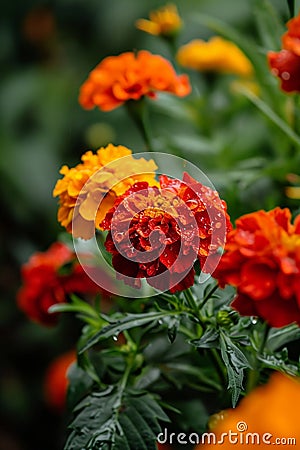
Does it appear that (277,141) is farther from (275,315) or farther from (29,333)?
(29,333)

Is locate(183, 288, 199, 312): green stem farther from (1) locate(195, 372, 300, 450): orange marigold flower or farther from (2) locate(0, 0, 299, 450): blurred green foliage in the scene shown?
(2) locate(0, 0, 299, 450): blurred green foliage

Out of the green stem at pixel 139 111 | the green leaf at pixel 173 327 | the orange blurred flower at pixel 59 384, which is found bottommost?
the orange blurred flower at pixel 59 384

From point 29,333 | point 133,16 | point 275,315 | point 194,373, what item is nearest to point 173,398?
point 194,373

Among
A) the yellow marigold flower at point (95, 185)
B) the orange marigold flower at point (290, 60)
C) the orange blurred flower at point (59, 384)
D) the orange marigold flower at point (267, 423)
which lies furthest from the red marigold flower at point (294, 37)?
the orange blurred flower at point (59, 384)

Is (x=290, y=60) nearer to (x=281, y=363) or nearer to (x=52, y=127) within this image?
(x=281, y=363)

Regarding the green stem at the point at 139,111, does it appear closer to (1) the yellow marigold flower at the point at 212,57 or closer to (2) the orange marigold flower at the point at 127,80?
(2) the orange marigold flower at the point at 127,80

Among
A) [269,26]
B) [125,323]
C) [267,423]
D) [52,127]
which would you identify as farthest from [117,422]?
[52,127]

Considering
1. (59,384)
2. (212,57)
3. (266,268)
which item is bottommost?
(59,384)

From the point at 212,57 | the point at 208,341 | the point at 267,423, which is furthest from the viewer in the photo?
the point at 212,57
